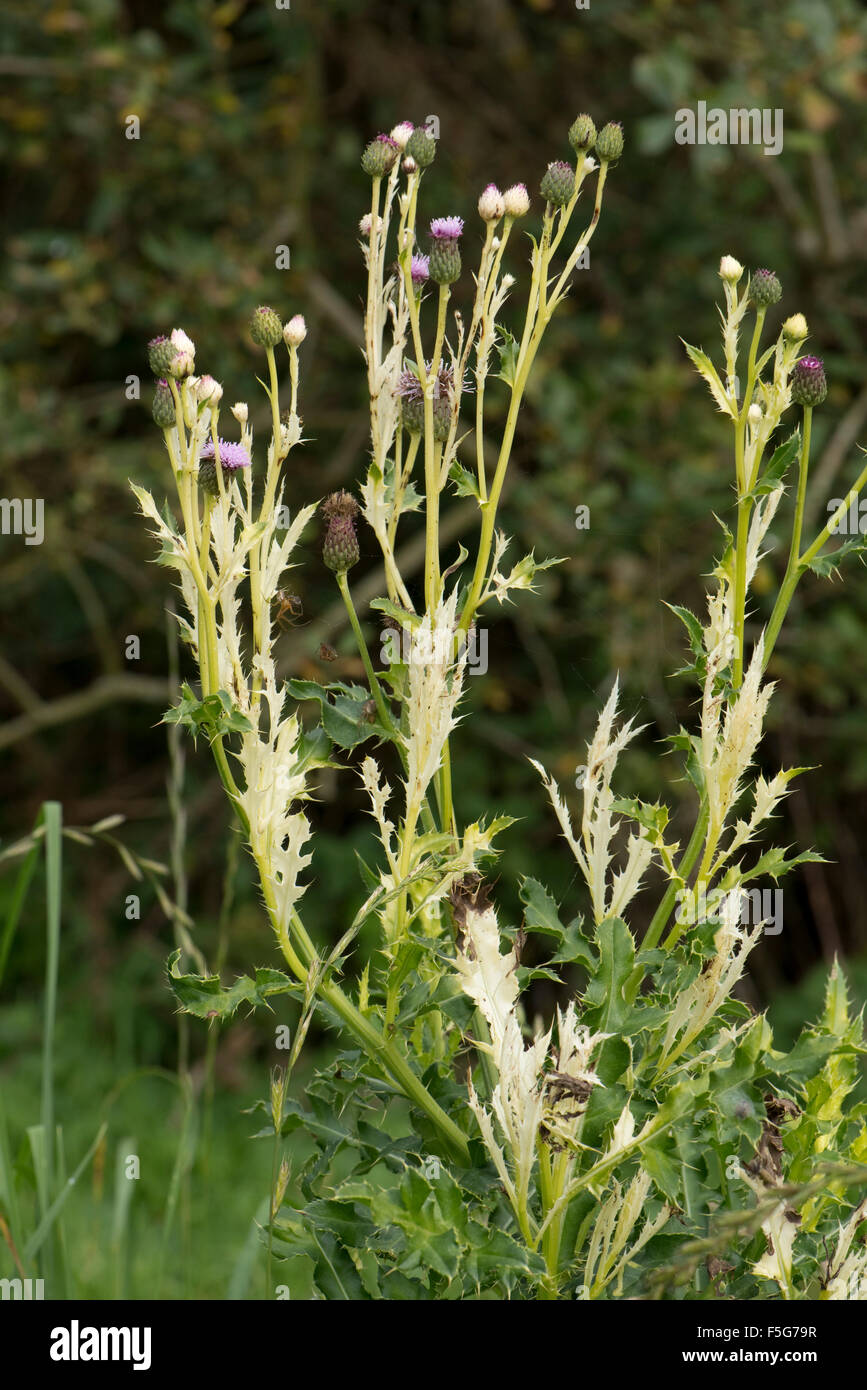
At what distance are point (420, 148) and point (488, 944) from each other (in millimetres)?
574

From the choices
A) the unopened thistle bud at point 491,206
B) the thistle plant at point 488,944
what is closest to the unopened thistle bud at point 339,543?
the thistle plant at point 488,944

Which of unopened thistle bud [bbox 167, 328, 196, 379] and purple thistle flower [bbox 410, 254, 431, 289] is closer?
unopened thistle bud [bbox 167, 328, 196, 379]

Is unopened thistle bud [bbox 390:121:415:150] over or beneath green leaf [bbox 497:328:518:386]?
over

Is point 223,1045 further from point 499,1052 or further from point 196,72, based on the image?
point 499,1052

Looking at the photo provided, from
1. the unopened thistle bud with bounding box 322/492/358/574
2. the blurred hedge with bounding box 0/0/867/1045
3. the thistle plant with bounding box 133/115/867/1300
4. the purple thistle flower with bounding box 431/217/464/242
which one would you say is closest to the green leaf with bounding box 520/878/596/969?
the thistle plant with bounding box 133/115/867/1300

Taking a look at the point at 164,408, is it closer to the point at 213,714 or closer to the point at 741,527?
the point at 213,714

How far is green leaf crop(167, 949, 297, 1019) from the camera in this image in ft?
3.53

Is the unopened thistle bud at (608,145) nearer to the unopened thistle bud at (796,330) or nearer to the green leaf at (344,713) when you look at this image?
the unopened thistle bud at (796,330)

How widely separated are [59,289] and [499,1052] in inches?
110

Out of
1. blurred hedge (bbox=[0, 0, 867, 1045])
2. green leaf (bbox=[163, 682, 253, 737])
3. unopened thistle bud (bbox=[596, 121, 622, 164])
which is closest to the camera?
green leaf (bbox=[163, 682, 253, 737])

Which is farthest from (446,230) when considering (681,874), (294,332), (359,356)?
(359,356)

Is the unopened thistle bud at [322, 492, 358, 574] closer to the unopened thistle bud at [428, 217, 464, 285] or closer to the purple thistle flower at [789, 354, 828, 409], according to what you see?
the unopened thistle bud at [428, 217, 464, 285]

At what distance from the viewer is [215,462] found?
1113mm

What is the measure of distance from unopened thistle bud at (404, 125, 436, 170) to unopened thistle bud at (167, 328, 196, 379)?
221 mm
